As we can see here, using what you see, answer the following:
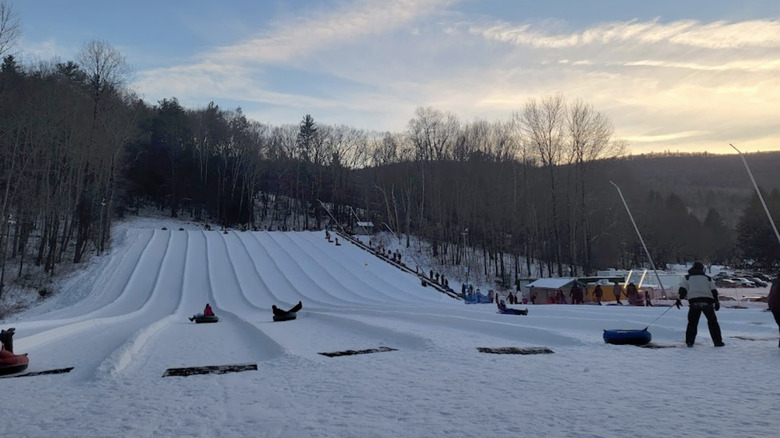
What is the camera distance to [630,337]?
393 inches

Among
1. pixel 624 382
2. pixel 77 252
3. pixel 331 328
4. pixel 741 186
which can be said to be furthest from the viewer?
pixel 741 186

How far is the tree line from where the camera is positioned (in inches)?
1475

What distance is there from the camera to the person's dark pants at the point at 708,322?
30.5ft

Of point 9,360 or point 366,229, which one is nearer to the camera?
point 9,360

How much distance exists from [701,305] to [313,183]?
226 feet

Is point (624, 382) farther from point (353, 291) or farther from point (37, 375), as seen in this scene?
point (353, 291)

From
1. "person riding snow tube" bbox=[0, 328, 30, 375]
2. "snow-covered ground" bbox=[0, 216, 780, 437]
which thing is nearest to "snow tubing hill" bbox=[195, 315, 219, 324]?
"snow-covered ground" bbox=[0, 216, 780, 437]

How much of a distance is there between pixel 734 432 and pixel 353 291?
29944 millimetres

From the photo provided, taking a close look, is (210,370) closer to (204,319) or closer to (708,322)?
(708,322)

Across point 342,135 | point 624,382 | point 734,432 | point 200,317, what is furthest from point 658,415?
point 342,135

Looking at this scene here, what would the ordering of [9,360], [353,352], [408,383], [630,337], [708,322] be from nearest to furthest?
[408,383] < [9,360] < [708,322] < [353,352] < [630,337]

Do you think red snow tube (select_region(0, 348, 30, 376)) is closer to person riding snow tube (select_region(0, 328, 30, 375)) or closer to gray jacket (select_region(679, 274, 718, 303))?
person riding snow tube (select_region(0, 328, 30, 375))

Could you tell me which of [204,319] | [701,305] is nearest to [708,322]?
[701,305]

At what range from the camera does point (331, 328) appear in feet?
50.4
